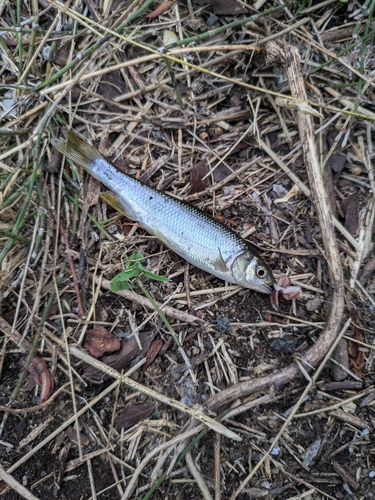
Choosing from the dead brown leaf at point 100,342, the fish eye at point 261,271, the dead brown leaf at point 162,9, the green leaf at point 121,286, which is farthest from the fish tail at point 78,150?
the fish eye at point 261,271

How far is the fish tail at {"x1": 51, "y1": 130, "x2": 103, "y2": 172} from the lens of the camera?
3424 millimetres

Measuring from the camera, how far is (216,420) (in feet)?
9.57

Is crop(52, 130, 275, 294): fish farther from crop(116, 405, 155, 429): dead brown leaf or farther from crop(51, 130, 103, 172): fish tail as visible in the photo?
crop(116, 405, 155, 429): dead brown leaf

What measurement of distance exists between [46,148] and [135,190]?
0.98 meters

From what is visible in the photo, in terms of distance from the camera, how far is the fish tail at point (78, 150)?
3424 millimetres

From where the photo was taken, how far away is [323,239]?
3299 millimetres

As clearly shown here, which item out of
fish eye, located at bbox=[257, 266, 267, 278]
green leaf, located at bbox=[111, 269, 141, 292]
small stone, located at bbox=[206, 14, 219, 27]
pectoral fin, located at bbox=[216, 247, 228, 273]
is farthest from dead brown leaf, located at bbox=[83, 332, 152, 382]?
small stone, located at bbox=[206, 14, 219, 27]

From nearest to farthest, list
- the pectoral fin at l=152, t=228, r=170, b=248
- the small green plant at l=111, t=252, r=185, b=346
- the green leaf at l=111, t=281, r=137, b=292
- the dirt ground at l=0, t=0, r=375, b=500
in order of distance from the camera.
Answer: the dirt ground at l=0, t=0, r=375, b=500
the small green plant at l=111, t=252, r=185, b=346
the green leaf at l=111, t=281, r=137, b=292
the pectoral fin at l=152, t=228, r=170, b=248

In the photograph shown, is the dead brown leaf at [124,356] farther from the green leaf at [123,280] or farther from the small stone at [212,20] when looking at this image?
the small stone at [212,20]

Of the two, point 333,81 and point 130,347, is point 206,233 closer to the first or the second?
point 130,347

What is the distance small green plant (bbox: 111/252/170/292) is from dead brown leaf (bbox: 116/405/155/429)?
1.06m

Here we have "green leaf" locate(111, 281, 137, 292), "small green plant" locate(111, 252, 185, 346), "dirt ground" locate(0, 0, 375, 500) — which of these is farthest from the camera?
"green leaf" locate(111, 281, 137, 292)

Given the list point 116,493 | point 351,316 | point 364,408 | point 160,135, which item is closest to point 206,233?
point 160,135

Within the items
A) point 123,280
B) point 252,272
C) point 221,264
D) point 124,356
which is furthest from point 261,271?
point 124,356
